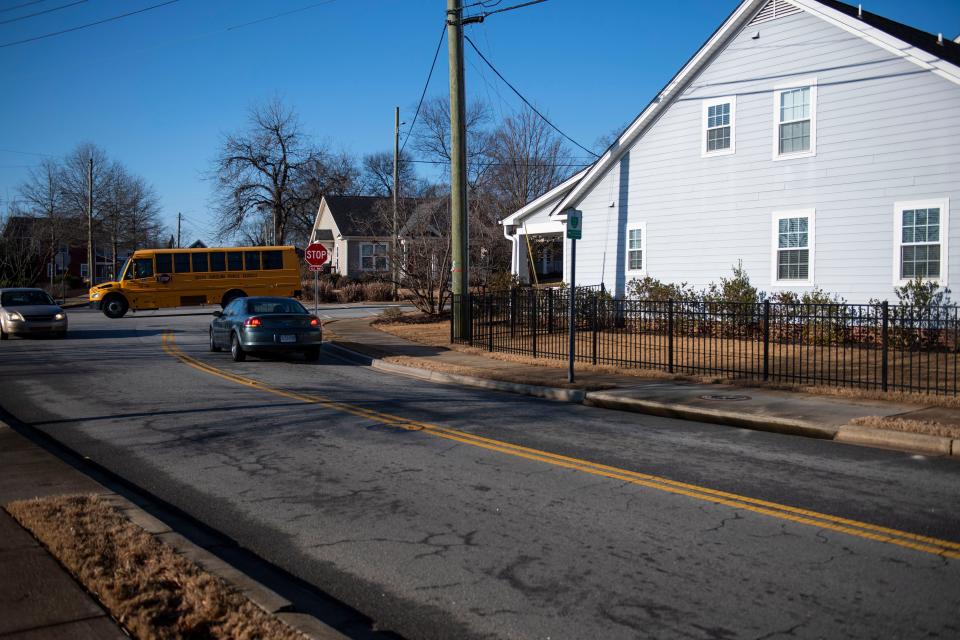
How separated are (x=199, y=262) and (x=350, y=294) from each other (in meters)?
10.8

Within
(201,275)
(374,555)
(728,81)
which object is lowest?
(374,555)

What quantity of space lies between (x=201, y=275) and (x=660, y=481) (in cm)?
3221

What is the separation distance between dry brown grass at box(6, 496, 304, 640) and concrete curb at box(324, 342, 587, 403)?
811 cm

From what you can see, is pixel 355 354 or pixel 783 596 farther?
pixel 355 354

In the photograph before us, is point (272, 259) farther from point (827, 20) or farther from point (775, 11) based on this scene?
point (827, 20)

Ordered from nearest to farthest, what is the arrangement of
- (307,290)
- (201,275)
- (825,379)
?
1. (825,379)
2. (201,275)
3. (307,290)

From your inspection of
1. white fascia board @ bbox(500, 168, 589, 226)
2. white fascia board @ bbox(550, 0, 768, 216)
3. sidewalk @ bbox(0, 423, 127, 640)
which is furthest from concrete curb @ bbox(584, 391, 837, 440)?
white fascia board @ bbox(500, 168, 589, 226)

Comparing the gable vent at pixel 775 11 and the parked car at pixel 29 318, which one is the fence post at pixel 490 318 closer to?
the gable vent at pixel 775 11

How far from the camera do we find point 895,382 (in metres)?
12.6

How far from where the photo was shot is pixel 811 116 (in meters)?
19.4

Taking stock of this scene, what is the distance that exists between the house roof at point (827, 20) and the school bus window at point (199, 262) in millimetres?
17829

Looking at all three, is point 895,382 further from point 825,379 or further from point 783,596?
point 783,596

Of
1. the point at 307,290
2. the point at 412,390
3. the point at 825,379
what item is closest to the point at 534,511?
the point at 412,390

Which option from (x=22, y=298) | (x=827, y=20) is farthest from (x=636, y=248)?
(x=22, y=298)
